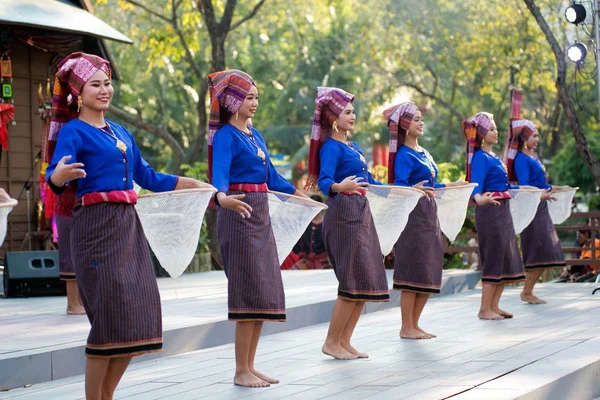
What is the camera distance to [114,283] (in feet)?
14.8

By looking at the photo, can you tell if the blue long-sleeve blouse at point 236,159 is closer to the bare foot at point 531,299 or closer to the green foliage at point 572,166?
the bare foot at point 531,299

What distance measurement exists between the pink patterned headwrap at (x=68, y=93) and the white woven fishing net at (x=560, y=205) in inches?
241

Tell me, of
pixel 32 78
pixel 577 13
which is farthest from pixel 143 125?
pixel 577 13

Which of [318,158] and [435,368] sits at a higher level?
[318,158]

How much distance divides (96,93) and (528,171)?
5599 mm

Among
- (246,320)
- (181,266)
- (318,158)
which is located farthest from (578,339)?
(181,266)

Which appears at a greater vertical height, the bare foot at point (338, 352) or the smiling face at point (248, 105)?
the smiling face at point (248, 105)

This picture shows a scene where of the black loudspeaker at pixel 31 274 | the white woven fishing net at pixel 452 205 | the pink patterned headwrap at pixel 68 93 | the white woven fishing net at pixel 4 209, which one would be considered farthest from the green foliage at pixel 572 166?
the white woven fishing net at pixel 4 209

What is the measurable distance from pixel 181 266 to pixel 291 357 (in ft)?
6.09

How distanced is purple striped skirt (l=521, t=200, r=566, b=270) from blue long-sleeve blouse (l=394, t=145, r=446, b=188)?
2.68 meters

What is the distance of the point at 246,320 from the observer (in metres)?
5.57

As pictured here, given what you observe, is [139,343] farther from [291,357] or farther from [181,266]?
[291,357]

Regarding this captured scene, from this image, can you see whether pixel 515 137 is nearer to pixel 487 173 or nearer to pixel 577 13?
pixel 487 173

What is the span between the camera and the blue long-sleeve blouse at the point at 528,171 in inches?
372
